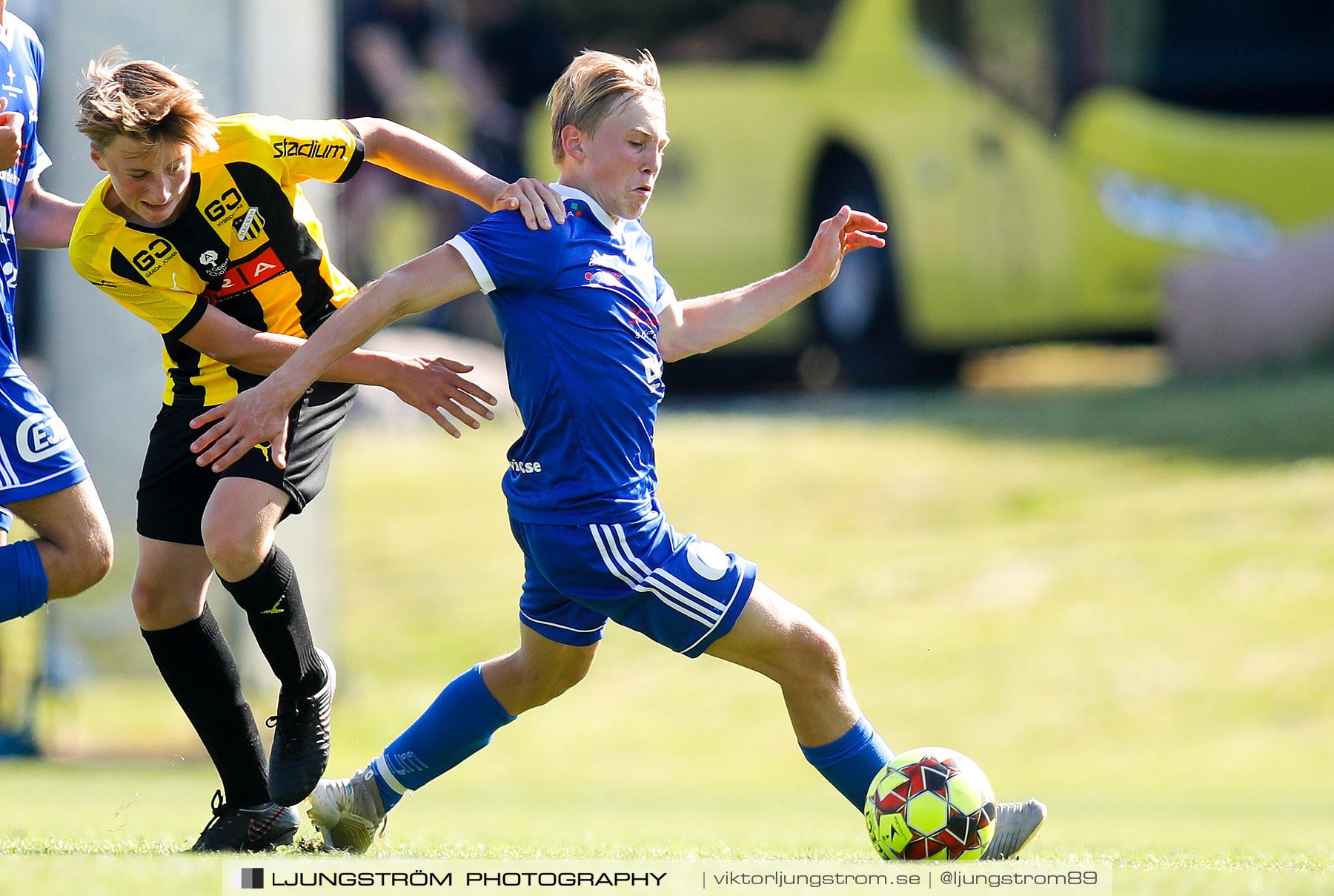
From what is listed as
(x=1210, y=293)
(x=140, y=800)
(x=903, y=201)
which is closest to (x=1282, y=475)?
(x=1210, y=293)

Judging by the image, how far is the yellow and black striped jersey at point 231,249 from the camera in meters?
4.87

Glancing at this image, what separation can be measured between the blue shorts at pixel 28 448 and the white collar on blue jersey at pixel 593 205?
4.73ft

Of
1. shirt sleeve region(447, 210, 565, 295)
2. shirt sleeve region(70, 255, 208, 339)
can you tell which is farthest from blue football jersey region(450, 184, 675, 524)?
shirt sleeve region(70, 255, 208, 339)

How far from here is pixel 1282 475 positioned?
1319cm

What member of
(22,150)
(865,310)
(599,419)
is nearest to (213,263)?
(22,150)

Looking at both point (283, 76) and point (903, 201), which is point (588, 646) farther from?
point (903, 201)

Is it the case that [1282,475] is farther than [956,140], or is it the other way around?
A: [956,140]

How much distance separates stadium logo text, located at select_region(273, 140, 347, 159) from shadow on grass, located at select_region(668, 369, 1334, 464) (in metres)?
9.84

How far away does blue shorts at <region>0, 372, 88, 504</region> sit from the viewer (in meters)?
4.95

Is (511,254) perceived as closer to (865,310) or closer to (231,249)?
(231,249)

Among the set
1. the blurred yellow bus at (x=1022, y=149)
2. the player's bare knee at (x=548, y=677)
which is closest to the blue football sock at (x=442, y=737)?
the player's bare knee at (x=548, y=677)

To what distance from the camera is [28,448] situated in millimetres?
4980

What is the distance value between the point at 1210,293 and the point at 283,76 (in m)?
8.13

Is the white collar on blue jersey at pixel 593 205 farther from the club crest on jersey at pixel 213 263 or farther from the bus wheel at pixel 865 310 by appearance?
the bus wheel at pixel 865 310
